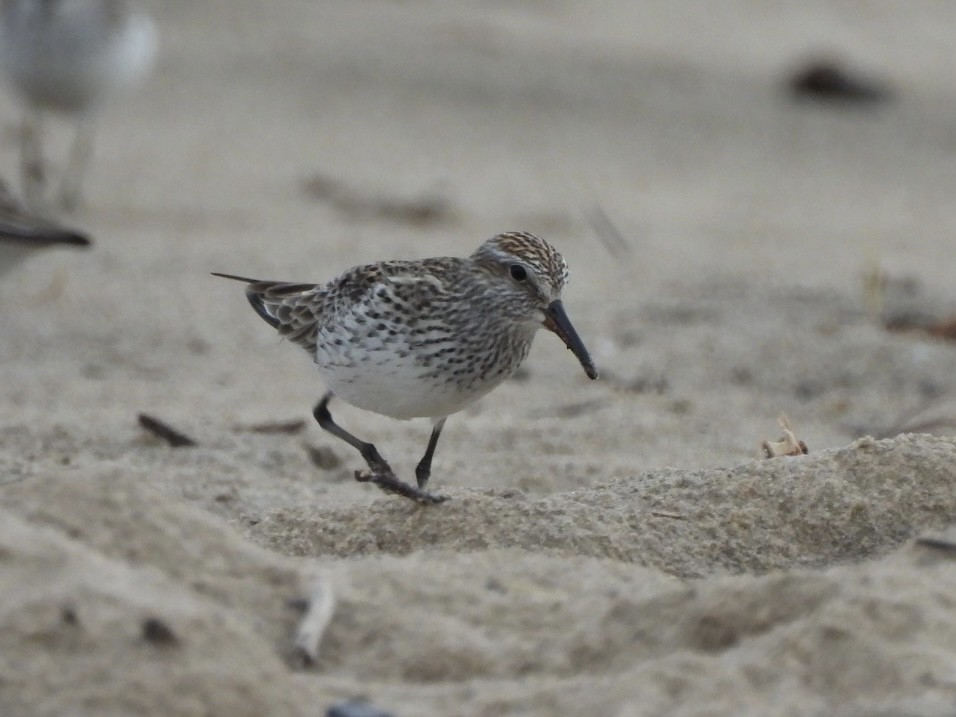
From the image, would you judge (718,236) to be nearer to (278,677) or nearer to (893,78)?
(893,78)

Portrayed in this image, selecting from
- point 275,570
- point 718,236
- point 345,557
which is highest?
point 275,570

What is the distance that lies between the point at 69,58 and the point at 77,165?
66cm

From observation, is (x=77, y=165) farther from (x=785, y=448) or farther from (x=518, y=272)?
(x=785, y=448)

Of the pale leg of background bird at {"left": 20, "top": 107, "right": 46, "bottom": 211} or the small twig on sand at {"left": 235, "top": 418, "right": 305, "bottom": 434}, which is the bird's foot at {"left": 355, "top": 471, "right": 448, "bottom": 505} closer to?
the small twig on sand at {"left": 235, "top": 418, "right": 305, "bottom": 434}

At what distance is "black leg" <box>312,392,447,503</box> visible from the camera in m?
4.01

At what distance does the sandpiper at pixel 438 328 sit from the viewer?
4484 mm

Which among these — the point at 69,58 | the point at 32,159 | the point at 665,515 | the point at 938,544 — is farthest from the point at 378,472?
the point at 69,58

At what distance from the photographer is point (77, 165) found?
10.4 meters

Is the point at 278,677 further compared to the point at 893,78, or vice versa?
the point at 893,78

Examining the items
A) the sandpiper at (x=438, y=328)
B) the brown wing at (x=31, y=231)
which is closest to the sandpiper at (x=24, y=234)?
the brown wing at (x=31, y=231)

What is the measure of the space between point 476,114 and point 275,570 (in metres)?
8.68

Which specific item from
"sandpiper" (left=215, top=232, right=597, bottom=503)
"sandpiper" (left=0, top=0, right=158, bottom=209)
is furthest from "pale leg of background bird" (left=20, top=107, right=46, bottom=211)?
"sandpiper" (left=215, top=232, right=597, bottom=503)

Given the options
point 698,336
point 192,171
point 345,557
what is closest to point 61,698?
point 345,557

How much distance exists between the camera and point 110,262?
27.5ft
